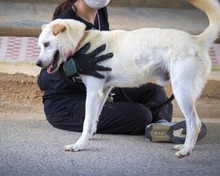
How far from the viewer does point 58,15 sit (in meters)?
6.20

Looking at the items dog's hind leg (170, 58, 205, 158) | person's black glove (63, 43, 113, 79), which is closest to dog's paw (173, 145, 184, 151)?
dog's hind leg (170, 58, 205, 158)

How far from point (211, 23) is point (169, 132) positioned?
1.04 meters

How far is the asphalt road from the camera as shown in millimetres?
5004

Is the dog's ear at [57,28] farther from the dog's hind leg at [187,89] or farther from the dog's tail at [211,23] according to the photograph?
the dog's tail at [211,23]

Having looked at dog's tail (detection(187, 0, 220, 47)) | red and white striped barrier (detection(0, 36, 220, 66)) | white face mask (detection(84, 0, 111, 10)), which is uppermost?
dog's tail (detection(187, 0, 220, 47))

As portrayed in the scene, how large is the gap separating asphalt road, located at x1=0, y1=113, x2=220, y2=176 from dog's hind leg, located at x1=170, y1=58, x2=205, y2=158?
0.61 ft

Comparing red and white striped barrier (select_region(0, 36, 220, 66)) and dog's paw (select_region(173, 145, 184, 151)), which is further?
red and white striped barrier (select_region(0, 36, 220, 66))

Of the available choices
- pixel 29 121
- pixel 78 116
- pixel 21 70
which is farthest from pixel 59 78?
pixel 21 70

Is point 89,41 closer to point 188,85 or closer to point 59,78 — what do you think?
point 59,78

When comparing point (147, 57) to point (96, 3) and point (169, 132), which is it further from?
point (96, 3)

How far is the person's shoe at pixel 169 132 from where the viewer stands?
18.8 ft

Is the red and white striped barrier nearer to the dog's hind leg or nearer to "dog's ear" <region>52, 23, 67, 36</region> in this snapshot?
"dog's ear" <region>52, 23, 67, 36</region>

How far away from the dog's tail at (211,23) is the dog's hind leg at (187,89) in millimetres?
239

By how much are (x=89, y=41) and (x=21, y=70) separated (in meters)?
3.01
